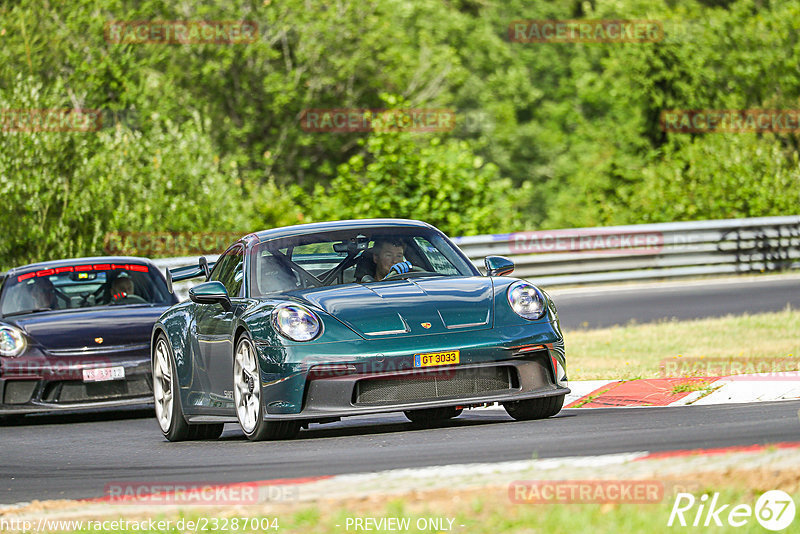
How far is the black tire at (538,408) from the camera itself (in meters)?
9.30

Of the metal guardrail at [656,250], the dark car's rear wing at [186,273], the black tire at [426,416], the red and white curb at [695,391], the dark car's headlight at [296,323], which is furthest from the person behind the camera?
the metal guardrail at [656,250]

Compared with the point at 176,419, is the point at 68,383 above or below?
below

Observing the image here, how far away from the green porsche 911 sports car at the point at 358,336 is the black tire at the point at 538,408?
0.01 m

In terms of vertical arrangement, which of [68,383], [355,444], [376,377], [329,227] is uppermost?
[329,227]

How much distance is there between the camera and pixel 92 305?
1385 cm

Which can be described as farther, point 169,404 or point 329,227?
point 169,404

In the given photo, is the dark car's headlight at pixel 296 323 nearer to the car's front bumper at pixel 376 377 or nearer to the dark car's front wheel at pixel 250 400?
the car's front bumper at pixel 376 377

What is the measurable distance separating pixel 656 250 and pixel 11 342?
13.5m

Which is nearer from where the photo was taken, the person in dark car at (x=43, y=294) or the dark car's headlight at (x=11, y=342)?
the dark car's headlight at (x=11, y=342)

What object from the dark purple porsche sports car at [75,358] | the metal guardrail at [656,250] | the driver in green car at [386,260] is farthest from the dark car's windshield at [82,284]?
the metal guardrail at [656,250]

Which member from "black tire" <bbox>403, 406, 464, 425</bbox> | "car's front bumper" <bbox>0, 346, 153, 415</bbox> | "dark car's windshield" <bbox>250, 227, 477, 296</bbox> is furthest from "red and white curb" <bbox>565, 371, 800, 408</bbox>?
"car's front bumper" <bbox>0, 346, 153, 415</bbox>

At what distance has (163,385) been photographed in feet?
35.4

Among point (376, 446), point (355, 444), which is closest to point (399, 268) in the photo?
point (355, 444)

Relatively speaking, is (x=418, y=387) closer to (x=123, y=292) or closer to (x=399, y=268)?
(x=399, y=268)
